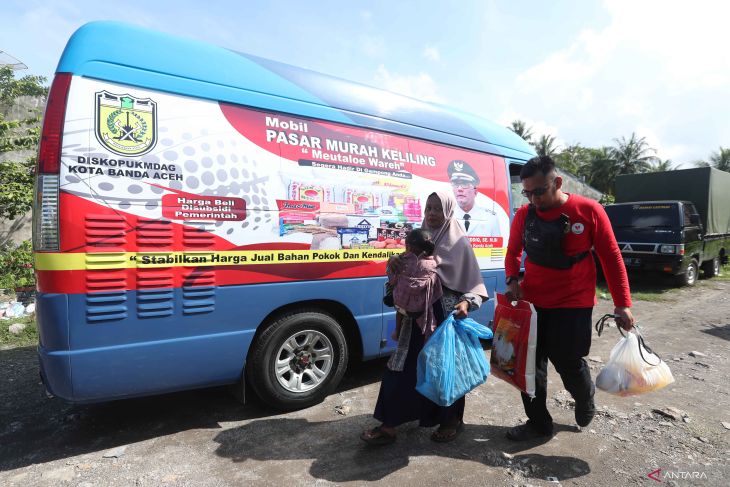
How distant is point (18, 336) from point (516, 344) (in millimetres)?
5910

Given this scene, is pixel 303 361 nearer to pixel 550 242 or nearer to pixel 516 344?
pixel 516 344

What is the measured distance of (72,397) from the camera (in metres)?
2.54

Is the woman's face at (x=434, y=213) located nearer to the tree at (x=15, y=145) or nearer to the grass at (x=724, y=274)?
the tree at (x=15, y=145)

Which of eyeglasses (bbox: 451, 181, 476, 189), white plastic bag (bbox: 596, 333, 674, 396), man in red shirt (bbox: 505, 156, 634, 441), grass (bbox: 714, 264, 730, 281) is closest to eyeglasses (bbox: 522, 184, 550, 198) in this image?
man in red shirt (bbox: 505, 156, 634, 441)

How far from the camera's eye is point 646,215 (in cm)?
1009

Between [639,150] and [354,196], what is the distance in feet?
150

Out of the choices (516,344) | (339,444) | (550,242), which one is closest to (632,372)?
(516,344)

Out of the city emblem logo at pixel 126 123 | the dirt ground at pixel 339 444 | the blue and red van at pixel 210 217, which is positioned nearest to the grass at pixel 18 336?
the dirt ground at pixel 339 444

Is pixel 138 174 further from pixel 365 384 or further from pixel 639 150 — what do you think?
pixel 639 150

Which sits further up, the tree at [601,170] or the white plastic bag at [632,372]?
the tree at [601,170]

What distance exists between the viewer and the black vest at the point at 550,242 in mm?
2705

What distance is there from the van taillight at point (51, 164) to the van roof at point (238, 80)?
159 millimetres

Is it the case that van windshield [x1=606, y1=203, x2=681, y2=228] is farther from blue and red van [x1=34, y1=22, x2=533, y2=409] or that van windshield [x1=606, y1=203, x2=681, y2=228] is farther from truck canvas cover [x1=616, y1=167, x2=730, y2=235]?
blue and red van [x1=34, y1=22, x2=533, y2=409]

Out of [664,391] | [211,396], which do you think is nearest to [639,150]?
[664,391]
